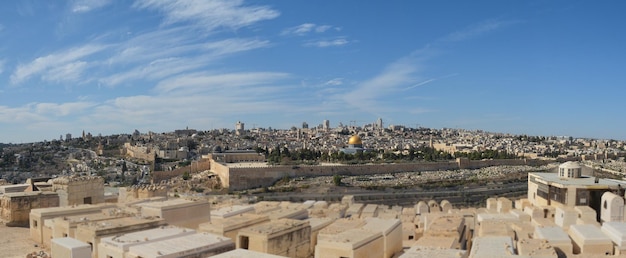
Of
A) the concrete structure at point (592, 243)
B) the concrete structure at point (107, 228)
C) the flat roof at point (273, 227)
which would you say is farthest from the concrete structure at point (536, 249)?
the concrete structure at point (107, 228)

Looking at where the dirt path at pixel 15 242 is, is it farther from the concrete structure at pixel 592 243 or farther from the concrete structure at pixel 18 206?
the concrete structure at pixel 592 243

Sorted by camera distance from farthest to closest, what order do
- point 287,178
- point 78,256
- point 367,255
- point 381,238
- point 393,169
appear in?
point 393,169
point 287,178
point 381,238
point 367,255
point 78,256

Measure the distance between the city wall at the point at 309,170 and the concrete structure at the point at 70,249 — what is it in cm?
2800

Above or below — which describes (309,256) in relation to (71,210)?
below

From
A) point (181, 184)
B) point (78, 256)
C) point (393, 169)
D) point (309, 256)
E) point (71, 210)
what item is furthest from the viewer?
point (393, 169)

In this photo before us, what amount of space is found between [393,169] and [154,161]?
855 inches

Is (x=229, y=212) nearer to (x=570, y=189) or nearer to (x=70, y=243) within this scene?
(x=70, y=243)

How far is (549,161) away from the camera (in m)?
48.8

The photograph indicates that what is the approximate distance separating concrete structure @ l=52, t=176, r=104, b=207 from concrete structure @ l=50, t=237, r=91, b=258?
4.61 meters

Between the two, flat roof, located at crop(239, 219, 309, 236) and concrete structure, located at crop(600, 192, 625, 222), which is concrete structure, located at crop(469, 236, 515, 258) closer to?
flat roof, located at crop(239, 219, 309, 236)

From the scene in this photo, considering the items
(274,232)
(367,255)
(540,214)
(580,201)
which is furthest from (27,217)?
(580,201)

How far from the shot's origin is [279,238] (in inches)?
279

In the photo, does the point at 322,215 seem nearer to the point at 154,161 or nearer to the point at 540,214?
the point at 540,214

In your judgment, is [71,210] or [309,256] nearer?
[309,256]
